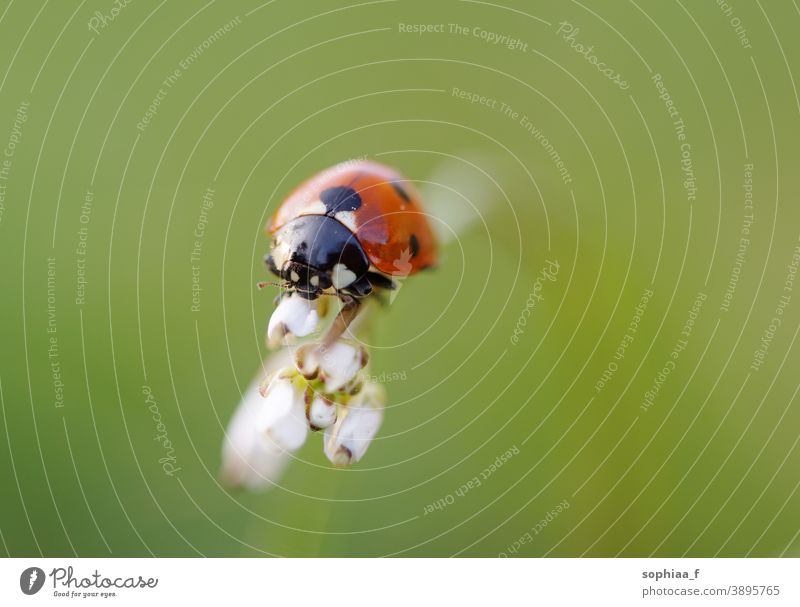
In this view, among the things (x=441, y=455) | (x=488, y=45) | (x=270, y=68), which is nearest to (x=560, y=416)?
(x=441, y=455)

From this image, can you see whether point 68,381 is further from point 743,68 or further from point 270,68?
point 743,68

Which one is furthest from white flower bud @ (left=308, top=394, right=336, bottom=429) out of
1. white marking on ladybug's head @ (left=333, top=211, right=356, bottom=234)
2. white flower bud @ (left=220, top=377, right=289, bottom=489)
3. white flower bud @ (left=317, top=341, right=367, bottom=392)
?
white marking on ladybug's head @ (left=333, top=211, right=356, bottom=234)

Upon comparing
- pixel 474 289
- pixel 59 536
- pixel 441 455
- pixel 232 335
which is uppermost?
pixel 474 289

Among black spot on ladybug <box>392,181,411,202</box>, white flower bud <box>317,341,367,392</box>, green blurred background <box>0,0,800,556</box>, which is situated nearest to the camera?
white flower bud <box>317,341,367,392</box>

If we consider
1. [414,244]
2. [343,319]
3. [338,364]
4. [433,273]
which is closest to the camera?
[338,364]

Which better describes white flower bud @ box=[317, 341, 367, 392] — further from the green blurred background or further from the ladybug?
the green blurred background

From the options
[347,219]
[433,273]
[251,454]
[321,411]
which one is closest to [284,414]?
[321,411]

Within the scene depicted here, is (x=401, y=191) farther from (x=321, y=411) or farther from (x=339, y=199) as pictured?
(x=321, y=411)
